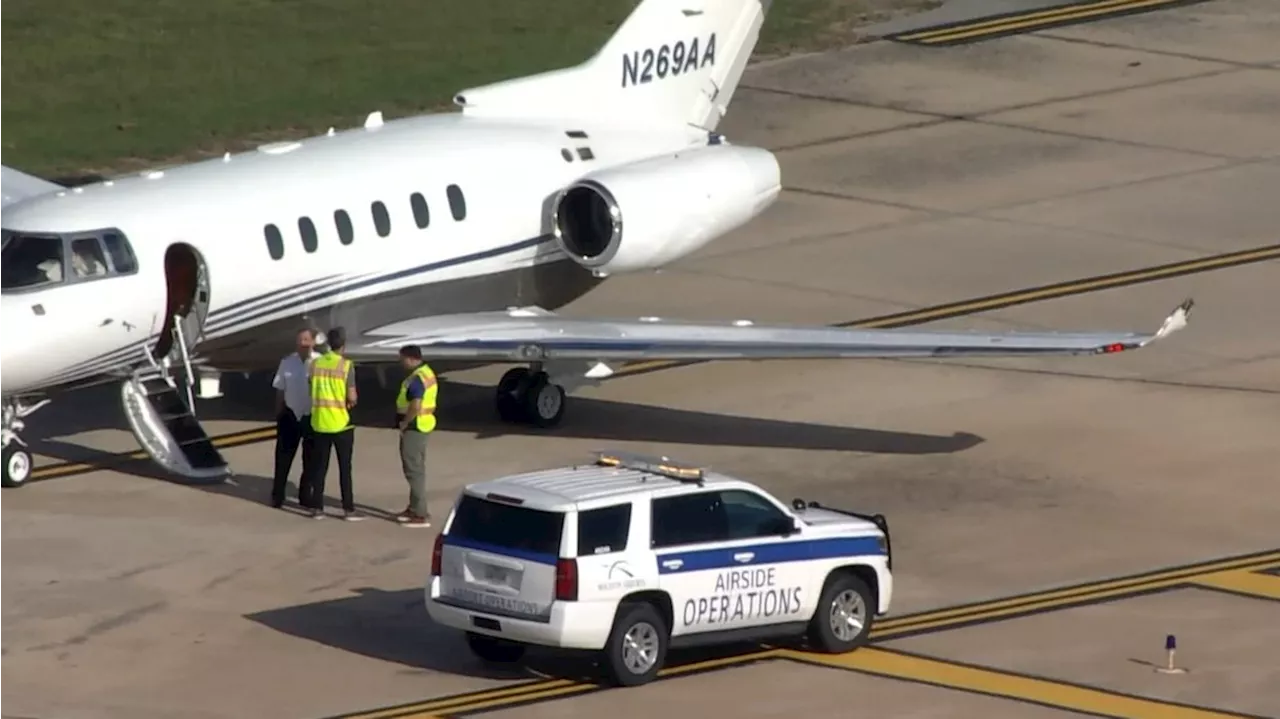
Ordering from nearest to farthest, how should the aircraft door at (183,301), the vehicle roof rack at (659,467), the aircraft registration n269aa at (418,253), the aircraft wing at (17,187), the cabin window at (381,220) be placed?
the vehicle roof rack at (659,467)
the aircraft registration n269aa at (418,253)
the aircraft door at (183,301)
the cabin window at (381,220)
the aircraft wing at (17,187)

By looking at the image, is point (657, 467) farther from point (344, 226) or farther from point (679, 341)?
point (344, 226)

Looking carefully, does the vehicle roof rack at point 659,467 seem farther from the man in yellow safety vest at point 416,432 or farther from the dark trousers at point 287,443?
the dark trousers at point 287,443

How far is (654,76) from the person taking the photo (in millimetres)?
33969

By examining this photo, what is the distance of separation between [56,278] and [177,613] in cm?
486

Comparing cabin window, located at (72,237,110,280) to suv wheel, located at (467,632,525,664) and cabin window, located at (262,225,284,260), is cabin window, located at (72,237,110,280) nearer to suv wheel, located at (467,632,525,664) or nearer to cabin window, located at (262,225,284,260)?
cabin window, located at (262,225,284,260)

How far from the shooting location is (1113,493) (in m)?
28.2

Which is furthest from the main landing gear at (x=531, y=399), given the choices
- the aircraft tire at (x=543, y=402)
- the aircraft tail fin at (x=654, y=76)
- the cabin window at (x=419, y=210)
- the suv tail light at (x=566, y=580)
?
the suv tail light at (x=566, y=580)

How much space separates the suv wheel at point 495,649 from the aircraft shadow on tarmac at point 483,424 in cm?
600

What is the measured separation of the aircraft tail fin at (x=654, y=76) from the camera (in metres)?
33.0

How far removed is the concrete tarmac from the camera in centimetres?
2303

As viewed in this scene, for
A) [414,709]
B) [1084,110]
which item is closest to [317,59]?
[1084,110]

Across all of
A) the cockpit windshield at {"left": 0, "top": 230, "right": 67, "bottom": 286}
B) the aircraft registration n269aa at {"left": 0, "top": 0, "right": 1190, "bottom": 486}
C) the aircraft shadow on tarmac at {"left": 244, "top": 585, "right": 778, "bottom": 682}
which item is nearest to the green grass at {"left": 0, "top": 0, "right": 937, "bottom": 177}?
the aircraft registration n269aa at {"left": 0, "top": 0, "right": 1190, "bottom": 486}

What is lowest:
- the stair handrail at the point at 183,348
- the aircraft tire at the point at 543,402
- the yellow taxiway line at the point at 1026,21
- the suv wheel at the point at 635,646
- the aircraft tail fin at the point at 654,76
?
the suv wheel at the point at 635,646

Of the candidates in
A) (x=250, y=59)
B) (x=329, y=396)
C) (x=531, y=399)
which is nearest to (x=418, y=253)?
(x=531, y=399)
